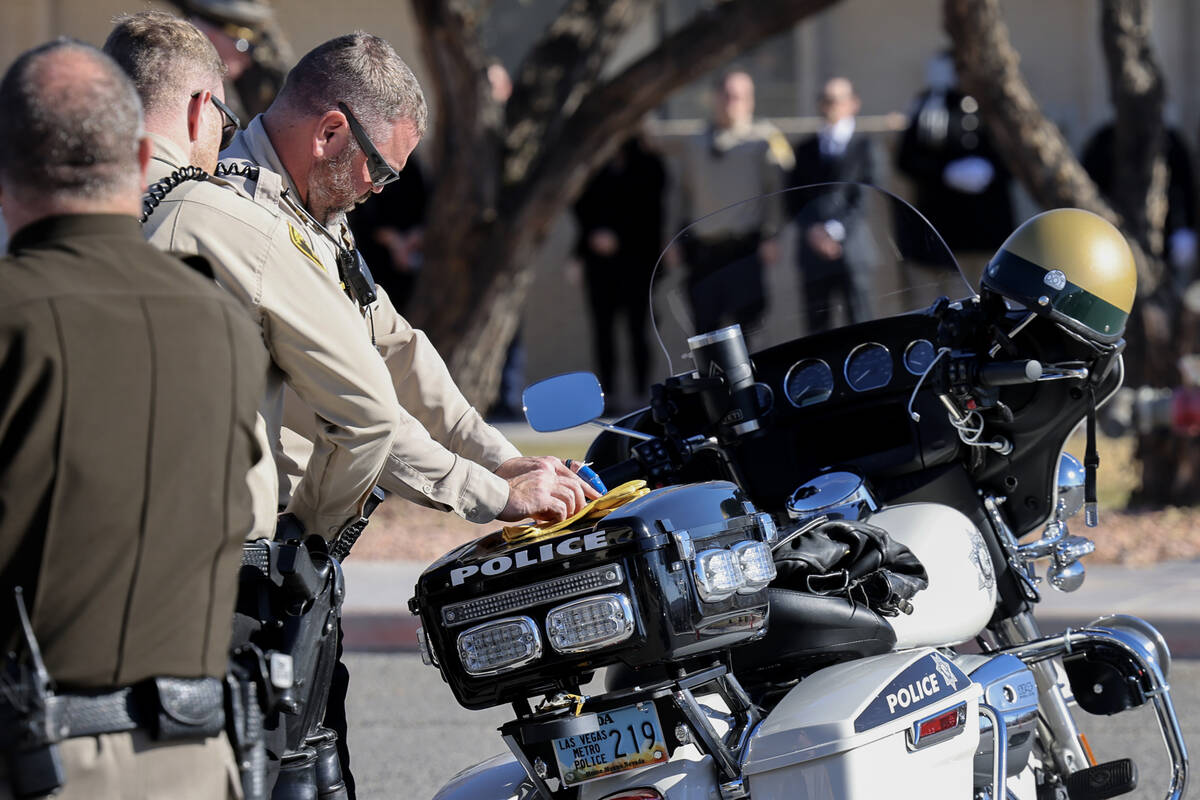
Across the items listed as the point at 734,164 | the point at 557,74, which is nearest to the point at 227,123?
the point at 557,74

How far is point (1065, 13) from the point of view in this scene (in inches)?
566

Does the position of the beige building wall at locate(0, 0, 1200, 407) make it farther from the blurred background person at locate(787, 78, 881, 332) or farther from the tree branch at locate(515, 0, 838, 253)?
the blurred background person at locate(787, 78, 881, 332)

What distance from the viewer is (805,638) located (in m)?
3.10

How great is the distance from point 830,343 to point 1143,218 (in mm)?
6669

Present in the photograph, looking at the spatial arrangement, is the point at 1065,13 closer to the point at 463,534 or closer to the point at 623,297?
the point at 623,297

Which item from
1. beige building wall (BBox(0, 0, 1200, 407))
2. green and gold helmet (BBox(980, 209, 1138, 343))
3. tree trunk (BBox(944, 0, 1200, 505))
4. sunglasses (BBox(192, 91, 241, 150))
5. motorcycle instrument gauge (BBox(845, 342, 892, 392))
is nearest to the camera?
sunglasses (BBox(192, 91, 241, 150))

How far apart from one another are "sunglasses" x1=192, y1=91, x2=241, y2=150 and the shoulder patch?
1.22 feet

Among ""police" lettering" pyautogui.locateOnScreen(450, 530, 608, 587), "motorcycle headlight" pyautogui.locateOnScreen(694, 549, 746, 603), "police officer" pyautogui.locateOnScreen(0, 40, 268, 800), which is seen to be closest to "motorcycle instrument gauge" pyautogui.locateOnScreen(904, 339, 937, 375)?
"motorcycle headlight" pyautogui.locateOnScreen(694, 549, 746, 603)

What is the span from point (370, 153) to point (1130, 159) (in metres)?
7.61

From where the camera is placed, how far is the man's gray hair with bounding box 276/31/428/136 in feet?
10.6

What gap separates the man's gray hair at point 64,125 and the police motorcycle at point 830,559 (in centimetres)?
102

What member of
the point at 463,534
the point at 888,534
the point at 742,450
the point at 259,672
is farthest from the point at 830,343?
the point at 463,534

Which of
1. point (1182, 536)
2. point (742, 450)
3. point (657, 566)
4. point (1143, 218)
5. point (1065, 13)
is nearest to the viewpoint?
point (657, 566)

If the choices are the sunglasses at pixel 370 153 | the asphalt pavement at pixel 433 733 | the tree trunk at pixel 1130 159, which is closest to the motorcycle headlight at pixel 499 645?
the sunglasses at pixel 370 153
